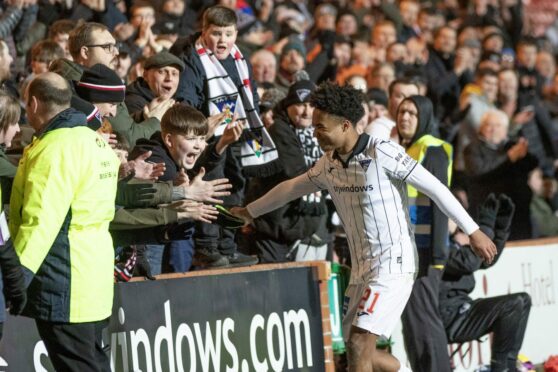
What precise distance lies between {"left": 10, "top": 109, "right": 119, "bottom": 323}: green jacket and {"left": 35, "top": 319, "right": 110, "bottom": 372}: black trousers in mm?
60

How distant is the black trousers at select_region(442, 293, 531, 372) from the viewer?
10.4m

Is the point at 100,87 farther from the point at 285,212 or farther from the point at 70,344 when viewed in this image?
the point at 285,212

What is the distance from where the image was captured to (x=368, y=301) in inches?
318

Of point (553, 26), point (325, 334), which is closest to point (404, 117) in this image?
point (325, 334)

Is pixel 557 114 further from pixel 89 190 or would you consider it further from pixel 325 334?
pixel 89 190

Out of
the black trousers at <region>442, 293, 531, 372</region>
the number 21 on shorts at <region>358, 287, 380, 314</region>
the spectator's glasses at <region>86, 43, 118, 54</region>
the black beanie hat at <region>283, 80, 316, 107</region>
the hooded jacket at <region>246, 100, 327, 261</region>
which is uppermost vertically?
the spectator's glasses at <region>86, 43, 118, 54</region>

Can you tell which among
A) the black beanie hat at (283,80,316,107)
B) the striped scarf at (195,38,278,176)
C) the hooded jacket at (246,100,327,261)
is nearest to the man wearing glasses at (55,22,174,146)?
the striped scarf at (195,38,278,176)

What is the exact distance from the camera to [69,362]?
638cm

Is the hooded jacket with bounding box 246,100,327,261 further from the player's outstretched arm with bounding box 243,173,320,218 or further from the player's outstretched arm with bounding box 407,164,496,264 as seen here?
the player's outstretched arm with bounding box 407,164,496,264

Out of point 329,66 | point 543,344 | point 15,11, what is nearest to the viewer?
point 15,11

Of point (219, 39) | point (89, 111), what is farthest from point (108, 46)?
point (89, 111)

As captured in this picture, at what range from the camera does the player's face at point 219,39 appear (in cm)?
951

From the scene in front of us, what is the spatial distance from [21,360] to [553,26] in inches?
662

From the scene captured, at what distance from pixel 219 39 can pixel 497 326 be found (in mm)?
3552
